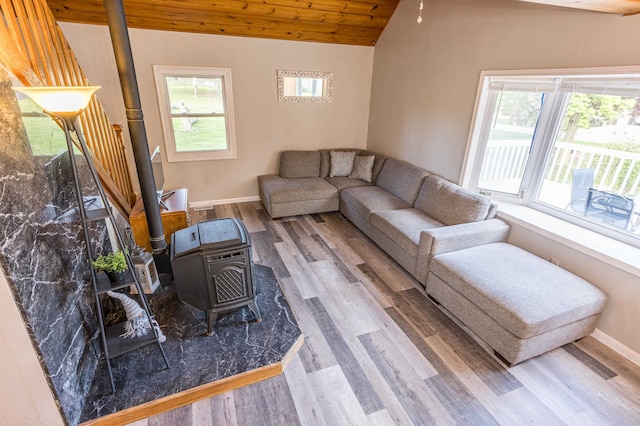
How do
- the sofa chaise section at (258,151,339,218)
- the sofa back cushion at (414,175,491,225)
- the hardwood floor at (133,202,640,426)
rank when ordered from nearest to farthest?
the hardwood floor at (133,202,640,426), the sofa back cushion at (414,175,491,225), the sofa chaise section at (258,151,339,218)

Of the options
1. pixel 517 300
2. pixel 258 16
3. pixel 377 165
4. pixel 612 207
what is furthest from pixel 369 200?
pixel 258 16

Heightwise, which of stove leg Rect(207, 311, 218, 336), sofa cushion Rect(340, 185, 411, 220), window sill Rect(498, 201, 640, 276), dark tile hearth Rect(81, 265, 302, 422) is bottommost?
dark tile hearth Rect(81, 265, 302, 422)

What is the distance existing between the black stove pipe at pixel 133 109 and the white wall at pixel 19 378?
0.98 metres

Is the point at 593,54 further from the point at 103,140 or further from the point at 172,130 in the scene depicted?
the point at 172,130

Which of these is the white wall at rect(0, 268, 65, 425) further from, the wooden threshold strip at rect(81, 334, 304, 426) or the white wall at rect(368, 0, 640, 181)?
the white wall at rect(368, 0, 640, 181)

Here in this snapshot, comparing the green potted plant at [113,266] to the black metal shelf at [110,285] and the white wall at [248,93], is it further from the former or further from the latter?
the white wall at [248,93]

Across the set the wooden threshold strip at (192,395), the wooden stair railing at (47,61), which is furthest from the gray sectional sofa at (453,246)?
the wooden stair railing at (47,61)

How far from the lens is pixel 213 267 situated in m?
2.08

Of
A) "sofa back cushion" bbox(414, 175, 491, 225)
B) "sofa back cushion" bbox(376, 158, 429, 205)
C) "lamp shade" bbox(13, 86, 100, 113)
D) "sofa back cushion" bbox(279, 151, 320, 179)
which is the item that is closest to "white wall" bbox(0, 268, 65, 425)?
"lamp shade" bbox(13, 86, 100, 113)

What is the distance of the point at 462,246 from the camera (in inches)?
108

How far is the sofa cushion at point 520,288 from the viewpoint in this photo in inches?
77.2

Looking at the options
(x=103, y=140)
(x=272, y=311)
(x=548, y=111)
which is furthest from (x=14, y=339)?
(x=548, y=111)

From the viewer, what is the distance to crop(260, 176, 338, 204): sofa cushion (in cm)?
416

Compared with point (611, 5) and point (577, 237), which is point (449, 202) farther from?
point (611, 5)
